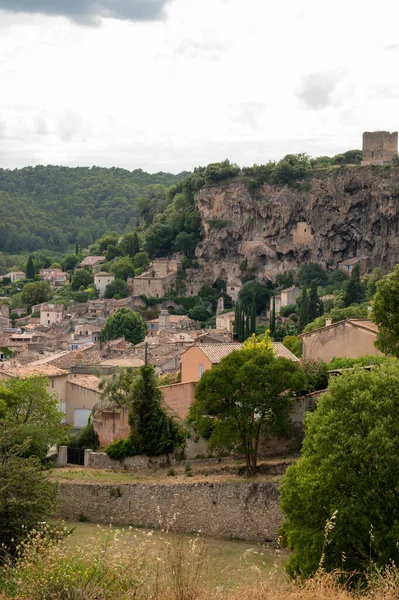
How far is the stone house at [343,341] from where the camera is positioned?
27.9 m

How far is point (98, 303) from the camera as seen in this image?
84.7 meters

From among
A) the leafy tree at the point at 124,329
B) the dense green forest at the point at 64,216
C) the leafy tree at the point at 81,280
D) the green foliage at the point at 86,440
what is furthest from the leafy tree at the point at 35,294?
the green foliage at the point at 86,440

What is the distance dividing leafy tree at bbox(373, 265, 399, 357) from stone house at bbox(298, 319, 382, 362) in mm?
3182

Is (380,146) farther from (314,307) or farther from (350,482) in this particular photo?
(350,482)

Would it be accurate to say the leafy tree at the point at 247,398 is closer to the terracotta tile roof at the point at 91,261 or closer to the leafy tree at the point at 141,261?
the leafy tree at the point at 141,261

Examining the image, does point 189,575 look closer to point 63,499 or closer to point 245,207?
point 63,499

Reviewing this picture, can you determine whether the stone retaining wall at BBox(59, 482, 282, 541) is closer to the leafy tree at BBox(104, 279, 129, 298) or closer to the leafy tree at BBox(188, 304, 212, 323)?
the leafy tree at BBox(188, 304, 212, 323)

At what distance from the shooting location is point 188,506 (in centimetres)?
2238

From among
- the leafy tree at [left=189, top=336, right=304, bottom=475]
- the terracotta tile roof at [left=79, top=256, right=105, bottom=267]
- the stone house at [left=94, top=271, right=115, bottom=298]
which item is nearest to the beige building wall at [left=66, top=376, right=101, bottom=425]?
the leafy tree at [left=189, top=336, right=304, bottom=475]

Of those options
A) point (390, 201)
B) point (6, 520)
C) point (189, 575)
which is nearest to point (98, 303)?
point (390, 201)

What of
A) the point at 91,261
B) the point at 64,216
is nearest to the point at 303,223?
the point at 91,261

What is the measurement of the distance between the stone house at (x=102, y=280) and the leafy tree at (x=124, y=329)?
63.9 ft

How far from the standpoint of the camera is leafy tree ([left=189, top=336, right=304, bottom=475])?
904 inches

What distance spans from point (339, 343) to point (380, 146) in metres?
66.7
